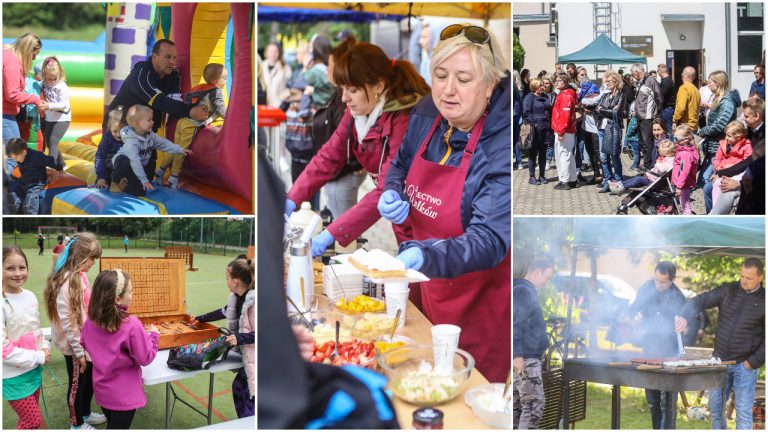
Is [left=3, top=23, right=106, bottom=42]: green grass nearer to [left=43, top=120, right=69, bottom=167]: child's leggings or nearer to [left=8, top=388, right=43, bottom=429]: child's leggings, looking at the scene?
[left=43, top=120, right=69, bottom=167]: child's leggings

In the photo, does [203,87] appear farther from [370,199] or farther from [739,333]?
[739,333]

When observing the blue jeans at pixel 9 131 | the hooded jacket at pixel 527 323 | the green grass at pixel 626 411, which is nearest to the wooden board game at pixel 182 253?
the blue jeans at pixel 9 131

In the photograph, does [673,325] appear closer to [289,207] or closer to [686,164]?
[686,164]

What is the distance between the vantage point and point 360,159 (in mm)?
3627

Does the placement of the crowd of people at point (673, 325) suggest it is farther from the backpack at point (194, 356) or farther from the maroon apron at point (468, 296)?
the backpack at point (194, 356)

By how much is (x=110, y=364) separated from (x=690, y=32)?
2697 mm

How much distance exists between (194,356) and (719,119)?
234 centimetres

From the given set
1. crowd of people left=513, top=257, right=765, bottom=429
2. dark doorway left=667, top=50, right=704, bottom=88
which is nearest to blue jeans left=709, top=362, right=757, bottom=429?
crowd of people left=513, top=257, right=765, bottom=429

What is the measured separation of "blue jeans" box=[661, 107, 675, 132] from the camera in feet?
10.1

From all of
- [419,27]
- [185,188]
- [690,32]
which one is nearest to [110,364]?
[185,188]

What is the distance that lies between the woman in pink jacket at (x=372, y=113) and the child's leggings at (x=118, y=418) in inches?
39.3

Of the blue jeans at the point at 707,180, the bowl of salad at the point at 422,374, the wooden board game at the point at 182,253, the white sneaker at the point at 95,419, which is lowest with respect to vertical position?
the white sneaker at the point at 95,419

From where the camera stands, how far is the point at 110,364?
2.97 meters

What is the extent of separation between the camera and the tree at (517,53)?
3.05 meters
